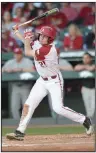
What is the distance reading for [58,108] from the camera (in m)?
5.89

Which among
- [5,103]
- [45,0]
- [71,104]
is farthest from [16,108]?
[45,0]

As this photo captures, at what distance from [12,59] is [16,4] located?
1525 mm

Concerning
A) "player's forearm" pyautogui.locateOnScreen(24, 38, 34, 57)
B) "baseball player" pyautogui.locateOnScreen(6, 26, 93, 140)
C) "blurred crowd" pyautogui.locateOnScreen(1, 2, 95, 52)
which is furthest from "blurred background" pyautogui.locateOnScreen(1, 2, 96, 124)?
"player's forearm" pyautogui.locateOnScreen(24, 38, 34, 57)

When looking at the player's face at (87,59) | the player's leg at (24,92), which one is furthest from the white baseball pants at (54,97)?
the player's leg at (24,92)

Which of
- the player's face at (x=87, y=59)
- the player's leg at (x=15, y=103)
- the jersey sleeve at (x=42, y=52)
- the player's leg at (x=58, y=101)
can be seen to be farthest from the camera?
the player's leg at (x=15, y=103)

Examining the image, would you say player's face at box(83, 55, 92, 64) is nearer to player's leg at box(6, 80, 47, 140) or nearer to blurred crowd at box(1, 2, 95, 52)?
blurred crowd at box(1, 2, 95, 52)

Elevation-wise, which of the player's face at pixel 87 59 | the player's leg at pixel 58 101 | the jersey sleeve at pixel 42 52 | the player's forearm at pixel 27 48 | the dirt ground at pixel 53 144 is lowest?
the dirt ground at pixel 53 144

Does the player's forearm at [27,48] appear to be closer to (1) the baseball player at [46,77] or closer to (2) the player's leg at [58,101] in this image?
(1) the baseball player at [46,77]

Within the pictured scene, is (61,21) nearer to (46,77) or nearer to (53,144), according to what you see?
(46,77)

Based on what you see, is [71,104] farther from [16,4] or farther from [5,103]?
[16,4]

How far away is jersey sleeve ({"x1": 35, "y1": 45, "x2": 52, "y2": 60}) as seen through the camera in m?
5.77

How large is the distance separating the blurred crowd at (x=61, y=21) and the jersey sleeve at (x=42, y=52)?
9.90 ft

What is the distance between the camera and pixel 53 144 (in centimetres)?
574

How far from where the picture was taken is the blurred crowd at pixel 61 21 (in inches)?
353
